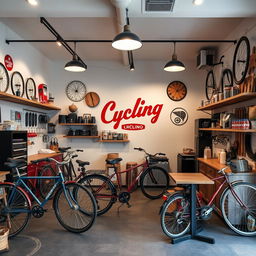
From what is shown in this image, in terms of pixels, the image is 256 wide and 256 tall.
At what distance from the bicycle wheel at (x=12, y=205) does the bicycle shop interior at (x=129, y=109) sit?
23mm

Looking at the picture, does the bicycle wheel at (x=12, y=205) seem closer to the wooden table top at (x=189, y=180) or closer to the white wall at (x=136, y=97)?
the wooden table top at (x=189, y=180)

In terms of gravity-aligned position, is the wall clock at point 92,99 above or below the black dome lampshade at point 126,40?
below

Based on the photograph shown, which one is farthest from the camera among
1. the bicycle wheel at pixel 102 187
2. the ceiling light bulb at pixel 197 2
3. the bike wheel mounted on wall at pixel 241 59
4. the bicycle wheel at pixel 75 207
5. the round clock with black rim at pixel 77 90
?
the round clock with black rim at pixel 77 90

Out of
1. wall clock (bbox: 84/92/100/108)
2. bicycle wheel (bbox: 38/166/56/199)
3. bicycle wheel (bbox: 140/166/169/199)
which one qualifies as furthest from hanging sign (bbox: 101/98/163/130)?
bicycle wheel (bbox: 38/166/56/199)

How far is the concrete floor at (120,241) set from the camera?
8.80 ft

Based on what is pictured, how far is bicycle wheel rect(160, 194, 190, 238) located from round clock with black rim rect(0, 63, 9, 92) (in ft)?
10.7

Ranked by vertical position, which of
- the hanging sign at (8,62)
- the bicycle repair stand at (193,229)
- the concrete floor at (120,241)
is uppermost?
the hanging sign at (8,62)

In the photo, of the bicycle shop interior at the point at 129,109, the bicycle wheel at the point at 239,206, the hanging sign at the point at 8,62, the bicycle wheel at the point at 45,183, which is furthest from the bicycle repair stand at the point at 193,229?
the hanging sign at the point at 8,62

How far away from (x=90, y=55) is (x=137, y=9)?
113 inches

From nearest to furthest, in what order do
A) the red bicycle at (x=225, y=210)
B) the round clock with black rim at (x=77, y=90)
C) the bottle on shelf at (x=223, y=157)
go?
the red bicycle at (x=225, y=210) < the bottle on shelf at (x=223, y=157) < the round clock with black rim at (x=77, y=90)

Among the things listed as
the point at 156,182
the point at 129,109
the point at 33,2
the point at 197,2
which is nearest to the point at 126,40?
the point at 197,2

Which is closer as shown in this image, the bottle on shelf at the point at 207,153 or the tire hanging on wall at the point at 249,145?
the tire hanging on wall at the point at 249,145

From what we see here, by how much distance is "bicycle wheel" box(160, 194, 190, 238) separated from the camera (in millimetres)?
2912

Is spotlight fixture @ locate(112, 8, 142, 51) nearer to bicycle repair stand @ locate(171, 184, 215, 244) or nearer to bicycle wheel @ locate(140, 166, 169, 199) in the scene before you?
bicycle repair stand @ locate(171, 184, 215, 244)
